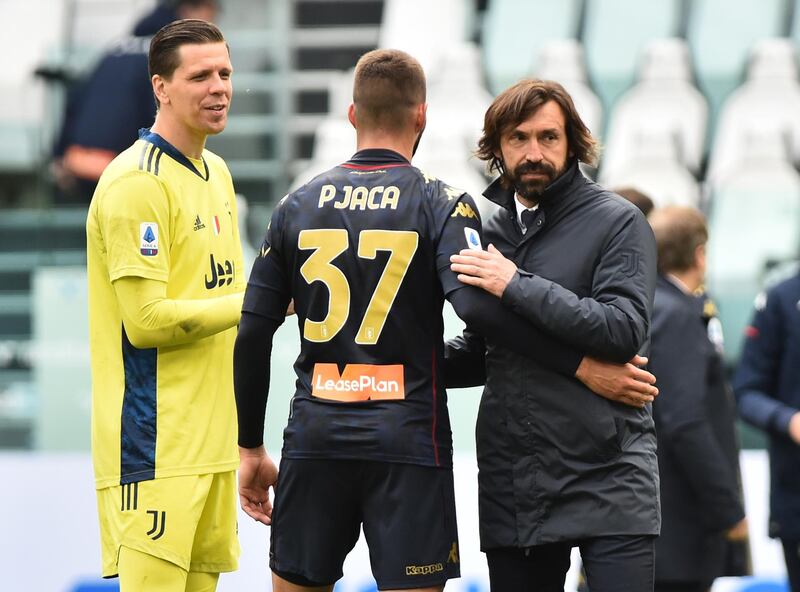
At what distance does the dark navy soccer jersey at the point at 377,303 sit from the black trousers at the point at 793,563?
1952 millimetres

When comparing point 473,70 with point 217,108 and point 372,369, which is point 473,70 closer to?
point 217,108

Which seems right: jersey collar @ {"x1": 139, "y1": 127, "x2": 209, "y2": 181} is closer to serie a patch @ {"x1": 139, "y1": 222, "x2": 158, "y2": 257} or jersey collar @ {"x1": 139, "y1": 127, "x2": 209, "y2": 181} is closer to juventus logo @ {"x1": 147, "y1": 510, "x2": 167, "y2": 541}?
serie a patch @ {"x1": 139, "y1": 222, "x2": 158, "y2": 257}

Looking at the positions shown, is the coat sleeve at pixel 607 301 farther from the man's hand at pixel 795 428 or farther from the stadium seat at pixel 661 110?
the stadium seat at pixel 661 110

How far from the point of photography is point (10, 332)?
7.52m

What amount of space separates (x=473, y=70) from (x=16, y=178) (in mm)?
2451

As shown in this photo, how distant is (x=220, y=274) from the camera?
402cm

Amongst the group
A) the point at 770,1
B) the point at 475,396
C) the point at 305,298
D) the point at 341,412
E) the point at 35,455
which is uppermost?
the point at 770,1

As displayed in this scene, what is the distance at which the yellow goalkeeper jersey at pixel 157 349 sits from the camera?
385cm

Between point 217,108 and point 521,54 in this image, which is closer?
point 217,108

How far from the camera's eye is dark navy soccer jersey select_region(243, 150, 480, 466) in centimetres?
357

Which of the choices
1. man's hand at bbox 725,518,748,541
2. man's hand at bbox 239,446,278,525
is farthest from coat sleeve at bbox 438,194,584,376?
man's hand at bbox 725,518,748,541

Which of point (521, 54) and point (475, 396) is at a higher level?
point (521, 54)

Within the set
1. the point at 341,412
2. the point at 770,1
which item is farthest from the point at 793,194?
the point at 341,412

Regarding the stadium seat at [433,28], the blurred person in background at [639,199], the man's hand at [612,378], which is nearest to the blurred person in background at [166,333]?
the man's hand at [612,378]
